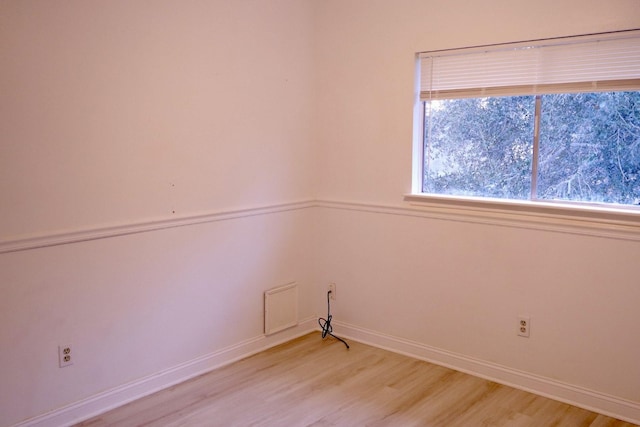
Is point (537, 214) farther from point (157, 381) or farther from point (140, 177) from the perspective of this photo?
point (157, 381)

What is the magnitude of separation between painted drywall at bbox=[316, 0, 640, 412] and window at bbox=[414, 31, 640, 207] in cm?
12

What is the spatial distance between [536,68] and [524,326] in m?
1.53

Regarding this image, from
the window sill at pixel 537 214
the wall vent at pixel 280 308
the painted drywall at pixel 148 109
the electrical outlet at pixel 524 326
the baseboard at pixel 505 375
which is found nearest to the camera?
the painted drywall at pixel 148 109

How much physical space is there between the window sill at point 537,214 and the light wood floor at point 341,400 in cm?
102

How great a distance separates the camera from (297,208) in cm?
402

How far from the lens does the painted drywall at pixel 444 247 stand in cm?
290

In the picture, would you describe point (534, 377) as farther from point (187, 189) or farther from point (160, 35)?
point (160, 35)

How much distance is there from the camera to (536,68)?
120 inches

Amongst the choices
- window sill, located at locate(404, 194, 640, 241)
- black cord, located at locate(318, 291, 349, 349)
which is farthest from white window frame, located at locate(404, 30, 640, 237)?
black cord, located at locate(318, 291, 349, 349)

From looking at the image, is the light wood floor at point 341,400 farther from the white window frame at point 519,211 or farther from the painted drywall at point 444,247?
the white window frame at point 519,211

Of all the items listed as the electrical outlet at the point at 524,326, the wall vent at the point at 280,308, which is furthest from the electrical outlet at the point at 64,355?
the electrical outlet at the point at 524,326

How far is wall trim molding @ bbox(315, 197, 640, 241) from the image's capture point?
111 inches

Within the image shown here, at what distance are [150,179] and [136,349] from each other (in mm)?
996

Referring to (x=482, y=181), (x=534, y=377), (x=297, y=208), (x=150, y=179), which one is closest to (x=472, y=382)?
(x=534, y=377)
